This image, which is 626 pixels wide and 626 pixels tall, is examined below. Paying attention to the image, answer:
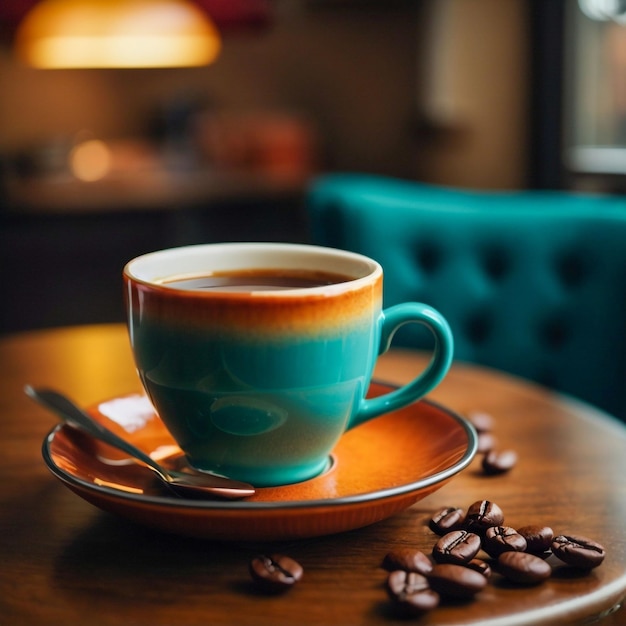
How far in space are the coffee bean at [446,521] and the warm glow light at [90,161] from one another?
286cm

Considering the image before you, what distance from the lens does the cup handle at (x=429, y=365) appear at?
59 centimetres

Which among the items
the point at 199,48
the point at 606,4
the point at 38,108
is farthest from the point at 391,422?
the point at 38,108

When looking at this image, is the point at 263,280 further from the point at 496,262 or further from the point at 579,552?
the point at 496,262

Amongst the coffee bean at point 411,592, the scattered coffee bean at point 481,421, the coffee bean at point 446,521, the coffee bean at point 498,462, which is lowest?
the scattered coffee bean at point 481,421

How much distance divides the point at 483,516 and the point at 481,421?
8.2 inches

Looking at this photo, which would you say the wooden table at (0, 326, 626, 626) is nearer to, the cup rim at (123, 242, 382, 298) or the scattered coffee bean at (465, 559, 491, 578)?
the scattered coffee bean at (465, 559, 491, 578)

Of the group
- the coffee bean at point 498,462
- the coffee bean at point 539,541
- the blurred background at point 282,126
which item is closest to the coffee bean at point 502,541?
the coffee bean at point 539,541

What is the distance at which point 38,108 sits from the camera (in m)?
3.78

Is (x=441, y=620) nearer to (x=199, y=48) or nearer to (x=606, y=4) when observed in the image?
→ (x=199, y=48)

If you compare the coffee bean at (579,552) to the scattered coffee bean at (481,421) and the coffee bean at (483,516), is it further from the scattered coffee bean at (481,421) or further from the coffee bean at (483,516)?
the scattered coffee bean at (481,421)

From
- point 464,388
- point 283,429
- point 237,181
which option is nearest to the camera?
point 283,429

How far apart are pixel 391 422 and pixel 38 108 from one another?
11.4 ft

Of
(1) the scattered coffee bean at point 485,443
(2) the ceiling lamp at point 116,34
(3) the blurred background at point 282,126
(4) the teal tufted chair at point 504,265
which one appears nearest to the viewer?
(1) the scattered coffee bean at point 485,443

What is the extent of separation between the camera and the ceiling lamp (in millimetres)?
1815
